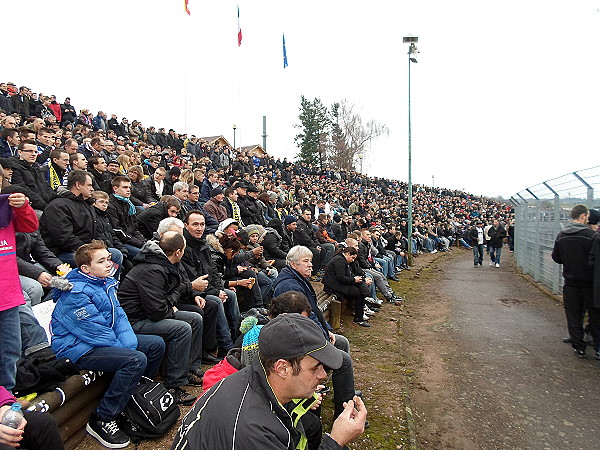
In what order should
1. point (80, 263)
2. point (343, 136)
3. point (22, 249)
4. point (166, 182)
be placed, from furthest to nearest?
point (343, 136) < point (166, 182) < point (22, 249) < point (80, 263)

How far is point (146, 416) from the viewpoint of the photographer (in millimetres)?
3234

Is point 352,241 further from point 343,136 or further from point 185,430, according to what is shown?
point 343,136

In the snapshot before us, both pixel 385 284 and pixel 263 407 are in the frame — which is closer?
pixel 263 407

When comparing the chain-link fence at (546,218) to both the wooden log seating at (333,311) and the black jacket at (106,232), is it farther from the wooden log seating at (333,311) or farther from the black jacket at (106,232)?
the black jacket at (106,232)

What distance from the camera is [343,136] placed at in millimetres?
54656

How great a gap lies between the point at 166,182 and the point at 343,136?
47872 mm

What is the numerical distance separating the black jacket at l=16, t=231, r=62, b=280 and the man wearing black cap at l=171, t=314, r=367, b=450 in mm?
3185

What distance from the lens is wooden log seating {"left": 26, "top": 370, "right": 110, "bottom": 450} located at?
2838 mm

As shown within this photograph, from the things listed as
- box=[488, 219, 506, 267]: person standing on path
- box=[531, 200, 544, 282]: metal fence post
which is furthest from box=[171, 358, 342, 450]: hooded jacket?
box=[488, 219, 506, 267]: person standing on path

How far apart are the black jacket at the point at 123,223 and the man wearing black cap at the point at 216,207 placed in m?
1.98

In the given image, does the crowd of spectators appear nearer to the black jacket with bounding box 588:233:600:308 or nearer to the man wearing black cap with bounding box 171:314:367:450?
the man wearing black cap with bounding box 171:314:367:450

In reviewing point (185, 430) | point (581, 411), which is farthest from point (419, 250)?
point (185, 430)

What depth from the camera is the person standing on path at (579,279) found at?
19.4 ft

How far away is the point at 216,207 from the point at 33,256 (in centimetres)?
400
